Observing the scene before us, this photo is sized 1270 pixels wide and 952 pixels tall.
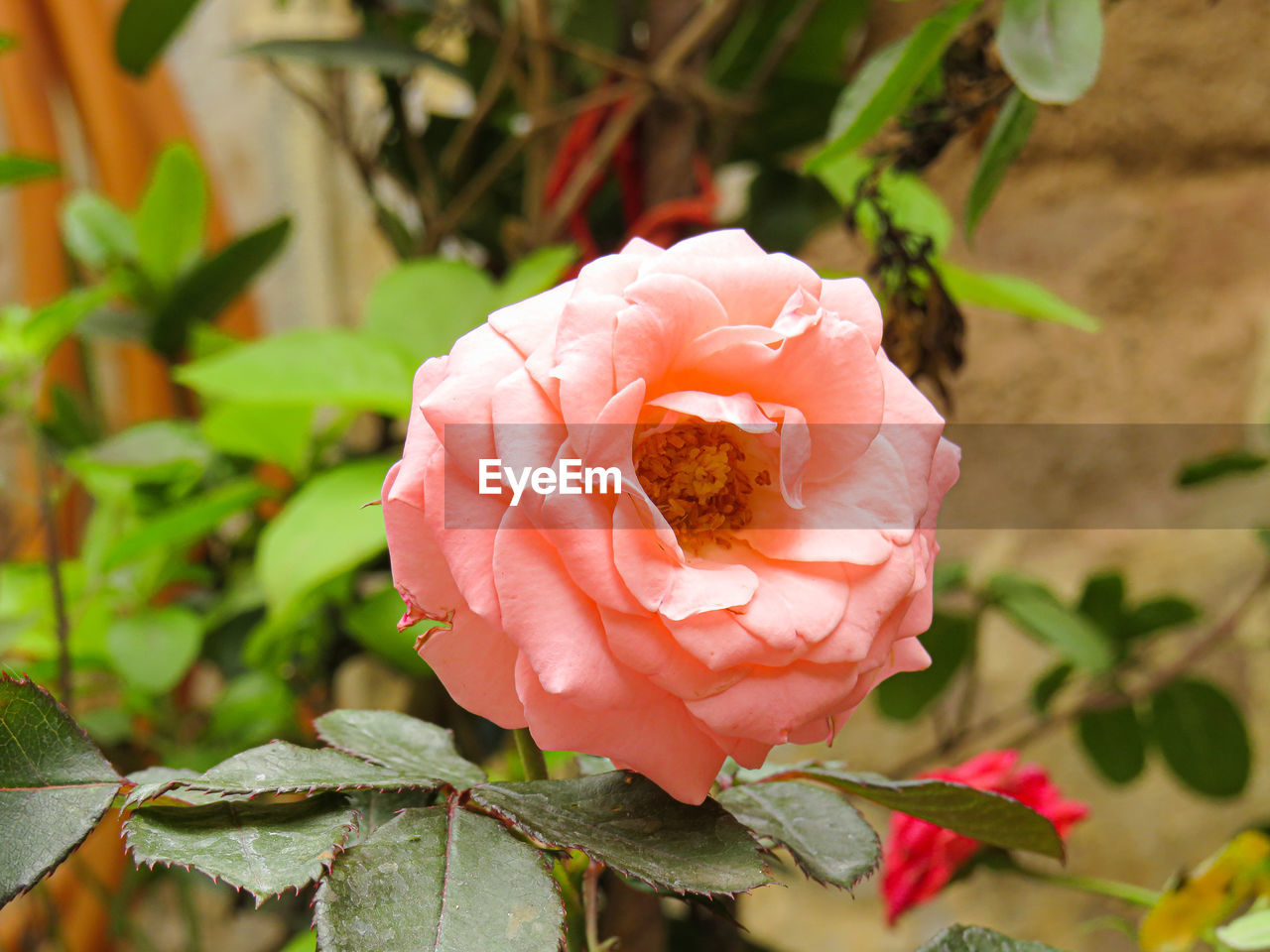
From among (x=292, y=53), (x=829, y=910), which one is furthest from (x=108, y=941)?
(x=292, y=53)

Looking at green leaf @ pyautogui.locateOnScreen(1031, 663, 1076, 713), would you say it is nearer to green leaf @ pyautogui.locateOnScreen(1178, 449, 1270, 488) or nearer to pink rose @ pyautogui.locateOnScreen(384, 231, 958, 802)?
green leaf @ pyautogui.locateOnScreen(1178, 449, 1270, 488)

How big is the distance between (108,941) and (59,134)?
0.93m

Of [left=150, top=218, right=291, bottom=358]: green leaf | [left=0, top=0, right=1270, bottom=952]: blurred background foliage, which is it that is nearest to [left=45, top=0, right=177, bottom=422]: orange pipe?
[left=0, top=0, right=1270, bottom=952]: blurred background foliage

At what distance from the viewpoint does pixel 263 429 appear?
72 centimetres

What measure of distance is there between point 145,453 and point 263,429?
10cm

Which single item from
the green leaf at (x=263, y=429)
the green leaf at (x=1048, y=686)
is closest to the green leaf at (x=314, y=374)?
the green leaf at (x=263, y=429)

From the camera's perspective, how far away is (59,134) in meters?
1.13

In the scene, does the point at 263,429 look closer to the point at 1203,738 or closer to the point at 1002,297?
the point at 1002,297

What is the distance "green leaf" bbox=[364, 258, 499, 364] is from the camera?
2.09 feet

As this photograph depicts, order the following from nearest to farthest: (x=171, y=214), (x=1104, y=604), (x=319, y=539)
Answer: (x=319, y=539) < (x=1104, y=604) < (x=171, y=214)

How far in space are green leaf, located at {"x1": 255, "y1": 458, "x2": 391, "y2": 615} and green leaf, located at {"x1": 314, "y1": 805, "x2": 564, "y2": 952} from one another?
0.31 m

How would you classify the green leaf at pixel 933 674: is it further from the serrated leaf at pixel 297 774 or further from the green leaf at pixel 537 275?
the serrated leaf at pixel 297 774

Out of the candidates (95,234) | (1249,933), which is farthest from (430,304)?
(1249,933)

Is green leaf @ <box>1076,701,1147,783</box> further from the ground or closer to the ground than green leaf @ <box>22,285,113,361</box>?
closer to the ground
